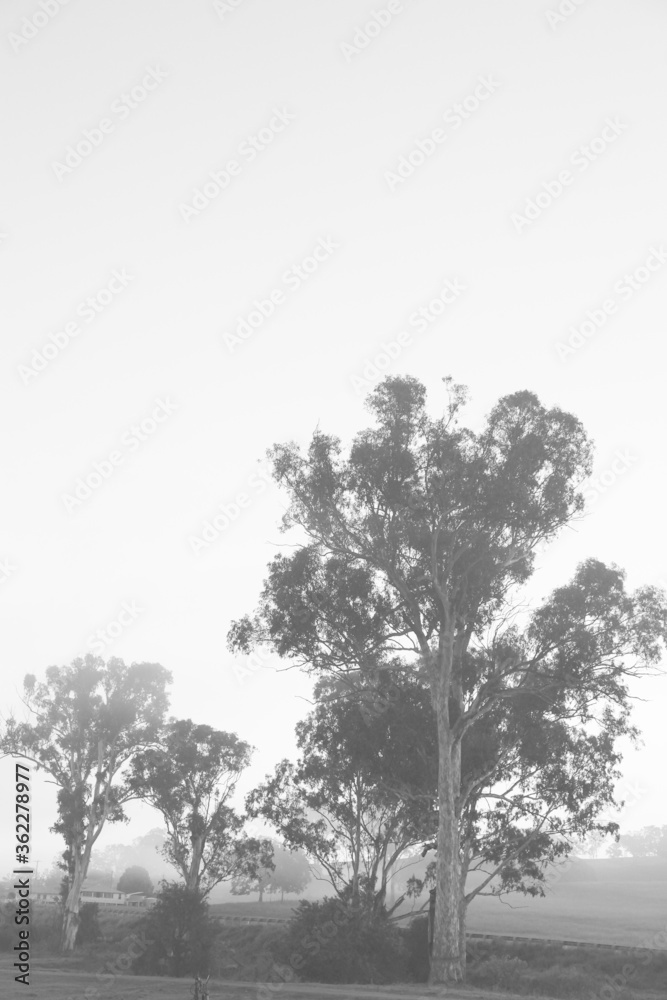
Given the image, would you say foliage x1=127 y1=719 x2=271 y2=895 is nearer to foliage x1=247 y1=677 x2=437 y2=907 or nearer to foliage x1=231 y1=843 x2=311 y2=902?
foliage x1=247 y1=677 x2=437 y2=907

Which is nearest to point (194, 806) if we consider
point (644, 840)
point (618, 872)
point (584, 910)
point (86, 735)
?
point (86, 735)

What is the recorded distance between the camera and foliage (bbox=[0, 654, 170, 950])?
5094 cm

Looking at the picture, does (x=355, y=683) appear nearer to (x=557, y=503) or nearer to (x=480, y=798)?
(x=480, y=798)

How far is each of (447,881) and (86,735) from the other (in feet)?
103

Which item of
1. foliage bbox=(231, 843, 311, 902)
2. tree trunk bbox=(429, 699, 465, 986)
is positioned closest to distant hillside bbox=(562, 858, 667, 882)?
foliage bbox=(231, 843, 311, 902)

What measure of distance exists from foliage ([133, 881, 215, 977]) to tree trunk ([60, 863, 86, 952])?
40.7 ft

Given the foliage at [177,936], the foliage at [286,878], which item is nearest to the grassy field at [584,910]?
the foliage at [177,936]

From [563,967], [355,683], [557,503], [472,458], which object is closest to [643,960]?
[563,967]

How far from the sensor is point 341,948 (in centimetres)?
3073

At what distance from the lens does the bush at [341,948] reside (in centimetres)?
3039

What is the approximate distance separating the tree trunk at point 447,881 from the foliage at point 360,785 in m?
4.34

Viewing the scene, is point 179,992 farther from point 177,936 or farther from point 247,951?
point 247,951

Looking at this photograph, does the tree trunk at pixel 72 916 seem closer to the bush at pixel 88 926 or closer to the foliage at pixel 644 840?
the bush at pixel 88 926

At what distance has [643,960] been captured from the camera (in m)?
34.1
